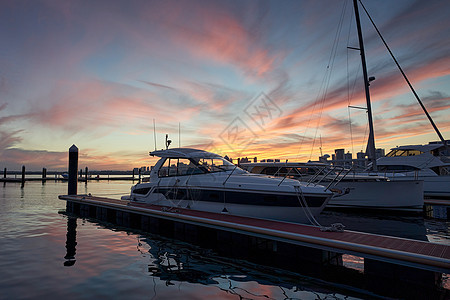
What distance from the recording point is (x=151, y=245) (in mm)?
9562

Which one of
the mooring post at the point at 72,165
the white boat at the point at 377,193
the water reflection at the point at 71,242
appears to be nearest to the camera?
the water reflection at the point at 71,242

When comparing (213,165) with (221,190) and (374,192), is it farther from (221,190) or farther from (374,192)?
(374,192)

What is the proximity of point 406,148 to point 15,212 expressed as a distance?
96.7ft

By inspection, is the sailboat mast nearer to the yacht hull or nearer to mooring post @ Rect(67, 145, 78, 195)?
the yacht hull

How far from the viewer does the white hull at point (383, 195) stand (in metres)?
14.9

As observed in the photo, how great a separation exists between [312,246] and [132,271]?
4459 mm

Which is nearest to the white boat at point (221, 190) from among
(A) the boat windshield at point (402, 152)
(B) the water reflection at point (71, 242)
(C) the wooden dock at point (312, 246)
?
(C) the wooden dock at point (312, 246)

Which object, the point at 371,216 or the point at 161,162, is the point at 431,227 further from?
the point at 161,162

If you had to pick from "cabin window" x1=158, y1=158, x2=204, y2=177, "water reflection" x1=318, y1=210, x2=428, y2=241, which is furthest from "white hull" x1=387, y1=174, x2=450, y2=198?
"cabin window" x1=158, y1=158, x2=204, y2=177

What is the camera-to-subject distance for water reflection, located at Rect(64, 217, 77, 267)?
304 inches

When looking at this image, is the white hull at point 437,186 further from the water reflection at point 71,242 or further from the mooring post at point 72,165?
the mooring post at point 72,165

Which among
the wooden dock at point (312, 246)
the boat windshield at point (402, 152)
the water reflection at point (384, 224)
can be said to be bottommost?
the water reflection at point (384, 224)

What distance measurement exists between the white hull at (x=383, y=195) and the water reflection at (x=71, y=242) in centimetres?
1267

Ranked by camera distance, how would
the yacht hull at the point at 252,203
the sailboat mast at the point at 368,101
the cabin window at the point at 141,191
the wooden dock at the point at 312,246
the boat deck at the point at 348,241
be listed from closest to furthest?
1. the boat deck at the point at 348,241
2. the wooden dock at the point at 312,246
3. the yacht hull at the point at 252,203
4. the cabin window at the point at 141,191
5. the sailboat mast at the point at 368,101
